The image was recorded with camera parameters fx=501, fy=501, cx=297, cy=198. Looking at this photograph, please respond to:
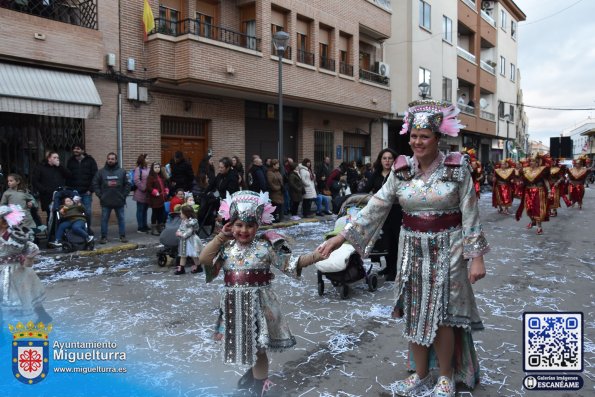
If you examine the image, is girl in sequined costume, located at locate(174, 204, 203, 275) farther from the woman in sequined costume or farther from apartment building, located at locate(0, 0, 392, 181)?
apartment building, located at locate(0, 0, 392, 181)

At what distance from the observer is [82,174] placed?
11109 mm

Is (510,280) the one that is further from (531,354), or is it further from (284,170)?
(284,170)

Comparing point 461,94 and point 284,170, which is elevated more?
point 461,94

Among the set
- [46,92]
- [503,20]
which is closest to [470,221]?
[46,92]

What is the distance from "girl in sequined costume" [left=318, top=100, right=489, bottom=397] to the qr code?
38 centimetres

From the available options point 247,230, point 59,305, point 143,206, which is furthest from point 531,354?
point 143,206

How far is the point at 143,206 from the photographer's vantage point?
12422 millimetres

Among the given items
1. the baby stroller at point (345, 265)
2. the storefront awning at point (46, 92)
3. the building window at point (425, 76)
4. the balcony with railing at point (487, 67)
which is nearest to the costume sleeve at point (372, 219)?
the baby stroller at point (345, 265)

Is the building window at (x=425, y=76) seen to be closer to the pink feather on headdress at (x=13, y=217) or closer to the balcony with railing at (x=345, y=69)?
the balcony with railing at (x=345, y=69)

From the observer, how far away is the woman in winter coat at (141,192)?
40.2 ft

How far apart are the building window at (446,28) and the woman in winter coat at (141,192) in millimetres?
23410

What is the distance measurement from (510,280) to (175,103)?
1116 cm

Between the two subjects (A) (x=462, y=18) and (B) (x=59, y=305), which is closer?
(B) (x=59, y=305)

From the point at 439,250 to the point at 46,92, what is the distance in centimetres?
1083
